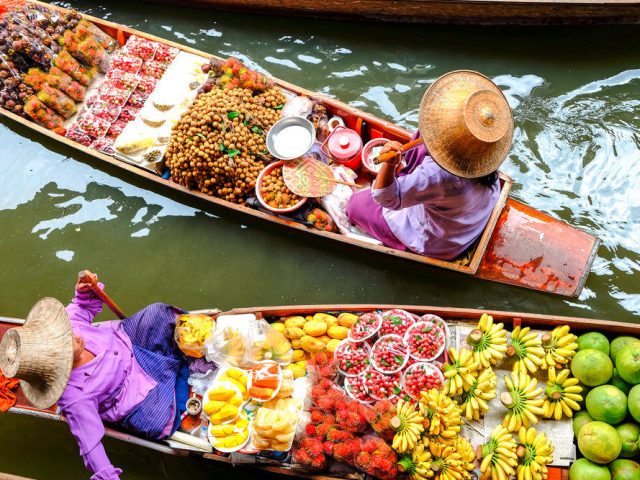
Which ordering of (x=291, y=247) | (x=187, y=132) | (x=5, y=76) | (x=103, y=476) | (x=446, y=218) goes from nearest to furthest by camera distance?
(x=103, y=476), (x=446, y=218), (x=187, y=132), (x=291, y=247), (x=5, y=76)

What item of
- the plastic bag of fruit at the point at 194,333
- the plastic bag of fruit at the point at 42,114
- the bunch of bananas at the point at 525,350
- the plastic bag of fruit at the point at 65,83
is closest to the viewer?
the bunch of bananas at the point at 525,350

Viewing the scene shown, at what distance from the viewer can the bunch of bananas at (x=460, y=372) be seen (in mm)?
3041

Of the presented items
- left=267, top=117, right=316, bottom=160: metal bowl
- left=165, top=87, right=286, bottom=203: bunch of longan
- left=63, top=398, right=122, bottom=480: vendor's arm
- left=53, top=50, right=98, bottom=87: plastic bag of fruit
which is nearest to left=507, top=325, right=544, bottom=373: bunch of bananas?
left=267, top=117, right=316, bottom=160: metal bowl

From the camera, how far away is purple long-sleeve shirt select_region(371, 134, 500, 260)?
293 cm

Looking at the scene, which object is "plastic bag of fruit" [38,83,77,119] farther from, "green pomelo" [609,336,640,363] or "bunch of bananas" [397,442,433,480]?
"green pomelo" [609,336,640,363]

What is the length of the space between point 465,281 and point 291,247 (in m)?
1.57

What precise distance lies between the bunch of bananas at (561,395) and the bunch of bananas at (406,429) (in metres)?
0.78

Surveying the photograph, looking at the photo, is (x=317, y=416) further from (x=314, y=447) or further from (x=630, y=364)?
(x=630, y=364)

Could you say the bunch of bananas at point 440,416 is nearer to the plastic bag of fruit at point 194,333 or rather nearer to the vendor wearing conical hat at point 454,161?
the vendor wearing conical hat at point 454,161

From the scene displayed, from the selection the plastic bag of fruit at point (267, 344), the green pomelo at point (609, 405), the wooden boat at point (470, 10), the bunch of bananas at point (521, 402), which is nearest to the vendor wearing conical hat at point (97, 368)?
the plastic bag of fruit at point (267, 344)

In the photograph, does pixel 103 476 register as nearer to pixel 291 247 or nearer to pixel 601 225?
pixel 291 247

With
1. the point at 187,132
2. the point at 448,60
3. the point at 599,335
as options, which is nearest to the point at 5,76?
the point at 187,132

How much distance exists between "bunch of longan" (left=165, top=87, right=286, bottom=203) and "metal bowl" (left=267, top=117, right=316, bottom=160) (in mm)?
90

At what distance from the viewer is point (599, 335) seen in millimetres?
3080
